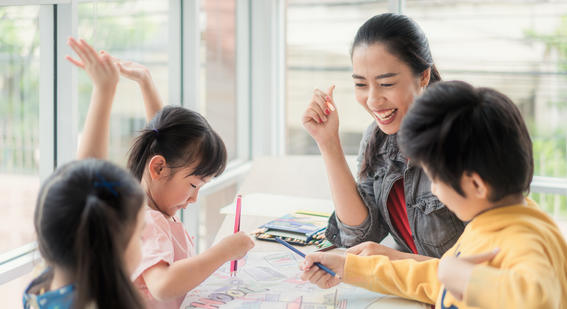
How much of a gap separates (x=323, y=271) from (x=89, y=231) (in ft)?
1.87

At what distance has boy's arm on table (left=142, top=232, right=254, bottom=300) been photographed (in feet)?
3.52

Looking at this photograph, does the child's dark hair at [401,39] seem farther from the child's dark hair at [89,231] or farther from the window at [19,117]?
the window at [19,117]

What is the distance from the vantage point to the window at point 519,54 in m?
2.67

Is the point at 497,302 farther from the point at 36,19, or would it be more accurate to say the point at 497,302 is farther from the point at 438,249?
the point at 36,19

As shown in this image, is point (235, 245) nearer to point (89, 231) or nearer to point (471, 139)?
point (89, 231)

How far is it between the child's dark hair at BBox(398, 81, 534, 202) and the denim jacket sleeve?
0.58 meters

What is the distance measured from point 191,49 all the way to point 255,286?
53.9 inches

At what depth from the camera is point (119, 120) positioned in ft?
8.21

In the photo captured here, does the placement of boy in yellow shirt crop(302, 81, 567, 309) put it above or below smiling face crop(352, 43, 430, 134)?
below

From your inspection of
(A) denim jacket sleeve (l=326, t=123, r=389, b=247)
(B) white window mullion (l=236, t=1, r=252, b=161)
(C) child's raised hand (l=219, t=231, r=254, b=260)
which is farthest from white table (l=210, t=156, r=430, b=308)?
(B) white window mullion (l=236, t=1, r=252, b=161)

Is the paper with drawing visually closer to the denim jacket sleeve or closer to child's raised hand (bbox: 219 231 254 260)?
child's raised hand (bbox: 219 231 254 260)

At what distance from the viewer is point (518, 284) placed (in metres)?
0.79

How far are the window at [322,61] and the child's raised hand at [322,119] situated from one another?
1556 millimetres

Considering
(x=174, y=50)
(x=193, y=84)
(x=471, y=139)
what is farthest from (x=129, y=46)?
(x=471, y=139)
